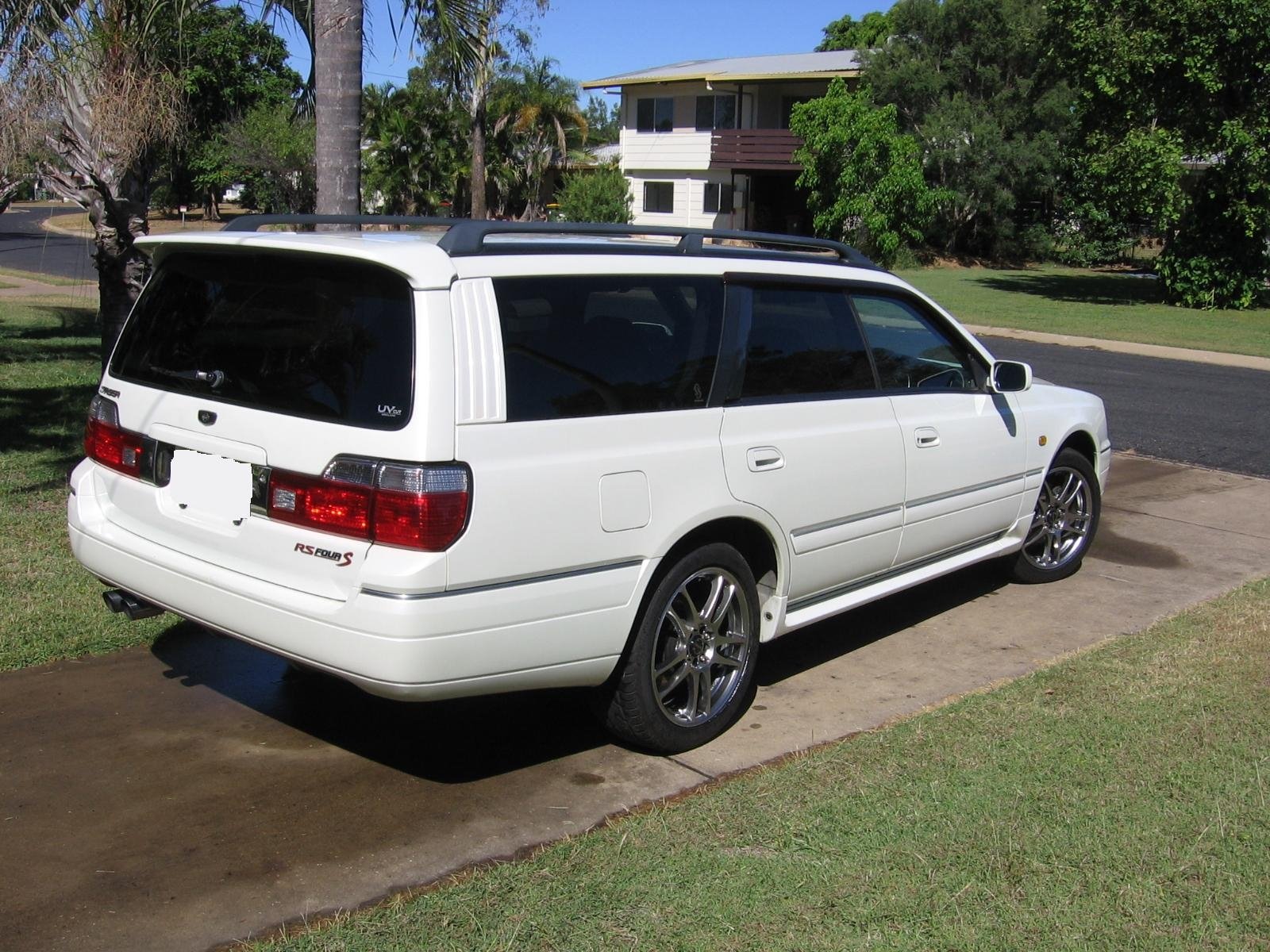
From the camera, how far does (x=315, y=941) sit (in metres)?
3.29

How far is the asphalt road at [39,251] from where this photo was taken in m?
31.0

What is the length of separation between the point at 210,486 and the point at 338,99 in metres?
3.91

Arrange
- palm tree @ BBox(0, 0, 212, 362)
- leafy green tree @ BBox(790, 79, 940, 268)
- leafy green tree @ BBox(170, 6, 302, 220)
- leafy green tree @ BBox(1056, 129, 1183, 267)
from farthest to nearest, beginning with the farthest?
1. leafy green tree @ BBox(790, 79, 940, 268)
2. leafy green tree @ BBox(170, 6, 302, 220)
3. leafy green tree @ BBox(1056, 129, 1183, 267)
4. palm tree @ BBox(0, 0, 212, 362)

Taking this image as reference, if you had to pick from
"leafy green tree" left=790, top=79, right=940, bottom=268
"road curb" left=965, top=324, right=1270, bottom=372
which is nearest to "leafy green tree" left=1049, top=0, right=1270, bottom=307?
"road curb" left=965, top=324, right=1270, bottom=372

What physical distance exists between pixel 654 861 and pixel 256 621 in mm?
1474

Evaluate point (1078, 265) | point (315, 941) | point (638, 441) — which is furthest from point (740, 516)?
point (1078, 265)

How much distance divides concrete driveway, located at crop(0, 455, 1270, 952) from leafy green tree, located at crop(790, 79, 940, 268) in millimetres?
28901

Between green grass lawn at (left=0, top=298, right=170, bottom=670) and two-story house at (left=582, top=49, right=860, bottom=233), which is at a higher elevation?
two-story house at (left=582, top=49, right=860, bottom=233)

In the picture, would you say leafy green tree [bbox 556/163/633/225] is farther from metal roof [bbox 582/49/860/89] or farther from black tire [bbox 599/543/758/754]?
black tire [bbox 599/543/758/754]

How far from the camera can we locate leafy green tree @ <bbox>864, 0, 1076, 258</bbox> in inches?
1634

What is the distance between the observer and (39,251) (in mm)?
40156

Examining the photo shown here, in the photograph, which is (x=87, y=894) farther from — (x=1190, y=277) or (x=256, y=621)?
(x=1190, y=277)

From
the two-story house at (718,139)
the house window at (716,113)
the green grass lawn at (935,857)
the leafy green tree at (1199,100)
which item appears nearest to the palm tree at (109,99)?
the green grass lawn at (935,857)

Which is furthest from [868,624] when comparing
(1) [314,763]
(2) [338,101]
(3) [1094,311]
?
(3) [1094,311]
